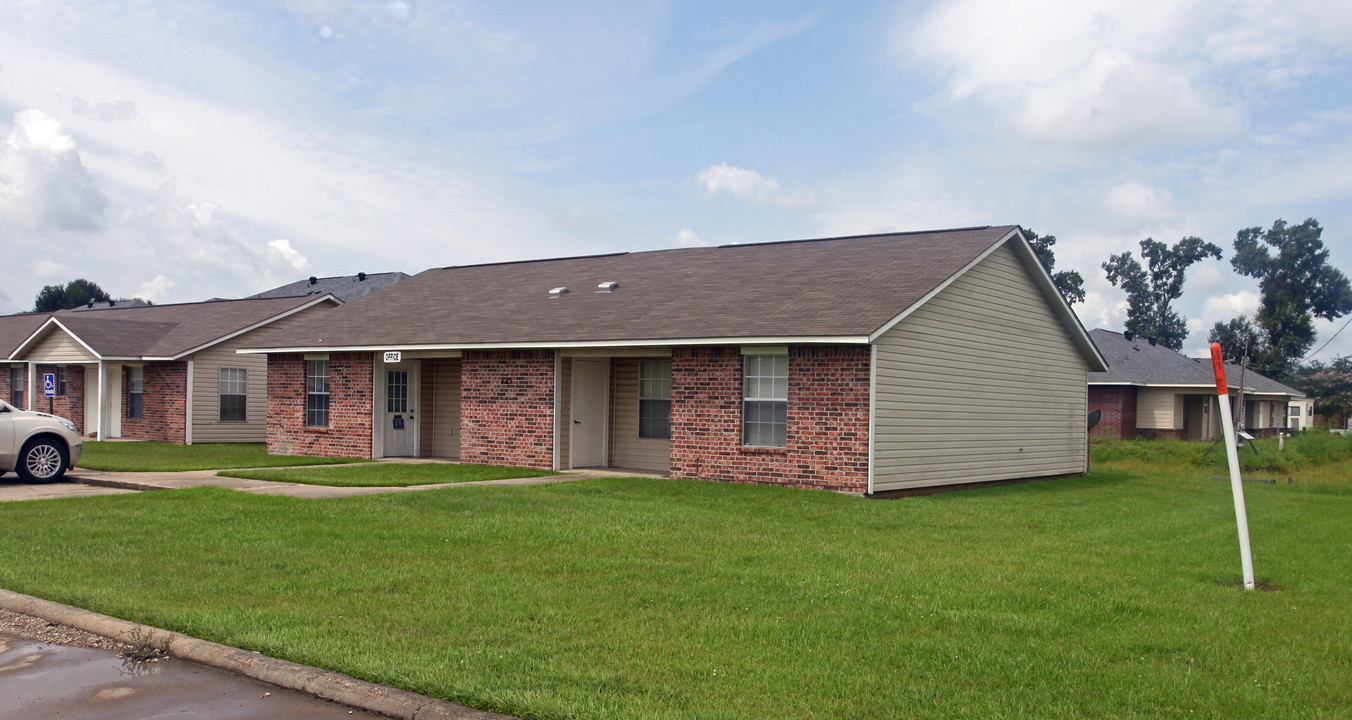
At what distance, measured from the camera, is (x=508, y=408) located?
19.5 meters

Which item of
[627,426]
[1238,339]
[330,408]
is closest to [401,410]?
[330,408]

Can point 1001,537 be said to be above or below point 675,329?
below

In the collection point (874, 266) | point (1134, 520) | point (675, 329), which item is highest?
point (874, 266)

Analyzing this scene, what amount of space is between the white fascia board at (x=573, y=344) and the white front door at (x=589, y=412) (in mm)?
1028

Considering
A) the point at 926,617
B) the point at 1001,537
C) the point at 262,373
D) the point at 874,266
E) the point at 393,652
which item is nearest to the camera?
the point at 393,652

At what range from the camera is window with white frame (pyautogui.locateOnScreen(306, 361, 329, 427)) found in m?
22.7

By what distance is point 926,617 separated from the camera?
709 cm

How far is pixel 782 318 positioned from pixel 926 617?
9.67m

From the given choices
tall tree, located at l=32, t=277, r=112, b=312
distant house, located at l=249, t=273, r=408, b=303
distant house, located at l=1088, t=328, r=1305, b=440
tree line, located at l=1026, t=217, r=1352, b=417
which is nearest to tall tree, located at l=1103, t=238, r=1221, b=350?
tree line, located at l=1026, t=217, r=1352, b=417

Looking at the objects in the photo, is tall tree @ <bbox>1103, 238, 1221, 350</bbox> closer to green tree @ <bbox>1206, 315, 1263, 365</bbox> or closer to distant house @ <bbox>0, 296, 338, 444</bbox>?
green tree @ <bbox>1206, 315, 1263, 365</bbox>

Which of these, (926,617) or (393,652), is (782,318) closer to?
(926,617)

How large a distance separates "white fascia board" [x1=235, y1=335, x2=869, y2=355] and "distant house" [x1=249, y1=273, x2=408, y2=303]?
23.0 m

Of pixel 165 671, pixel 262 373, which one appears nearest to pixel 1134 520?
pixel 165 671

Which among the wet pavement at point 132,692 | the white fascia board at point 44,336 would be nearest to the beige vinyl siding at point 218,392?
the white fascia board at point 44,336
